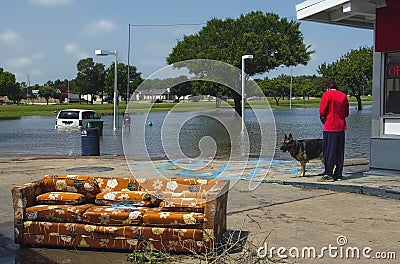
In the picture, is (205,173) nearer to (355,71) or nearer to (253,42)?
(253,42)

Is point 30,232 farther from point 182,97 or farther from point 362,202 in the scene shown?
point 362,202

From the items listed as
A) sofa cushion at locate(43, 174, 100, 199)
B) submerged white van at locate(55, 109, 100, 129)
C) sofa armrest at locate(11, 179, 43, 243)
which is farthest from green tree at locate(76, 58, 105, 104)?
sofa armrest at locate(11, 179, 43, 243)

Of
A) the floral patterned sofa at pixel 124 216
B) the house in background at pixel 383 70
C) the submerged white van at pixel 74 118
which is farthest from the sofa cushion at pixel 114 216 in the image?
the submerged white van at pixel 74 118

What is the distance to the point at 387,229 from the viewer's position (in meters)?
7.41

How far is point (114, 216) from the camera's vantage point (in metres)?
6.24

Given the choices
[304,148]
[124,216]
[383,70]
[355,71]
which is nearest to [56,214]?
[124,216]

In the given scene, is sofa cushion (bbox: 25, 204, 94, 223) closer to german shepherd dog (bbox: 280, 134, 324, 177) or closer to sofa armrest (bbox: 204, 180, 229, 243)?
sofa armrest (bbox: 204, 180, 229, 243)

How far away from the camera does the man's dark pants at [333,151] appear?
35.8 feet

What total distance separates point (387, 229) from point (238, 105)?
11.0 metres

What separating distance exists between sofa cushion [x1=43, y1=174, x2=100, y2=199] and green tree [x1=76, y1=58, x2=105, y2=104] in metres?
96.8

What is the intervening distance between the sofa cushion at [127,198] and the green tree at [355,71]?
237 feet

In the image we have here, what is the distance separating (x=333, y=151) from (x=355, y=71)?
225 feet

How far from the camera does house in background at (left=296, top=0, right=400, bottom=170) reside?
1126 cm

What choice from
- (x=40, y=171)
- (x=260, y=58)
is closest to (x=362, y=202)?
(x=40, y=171)
